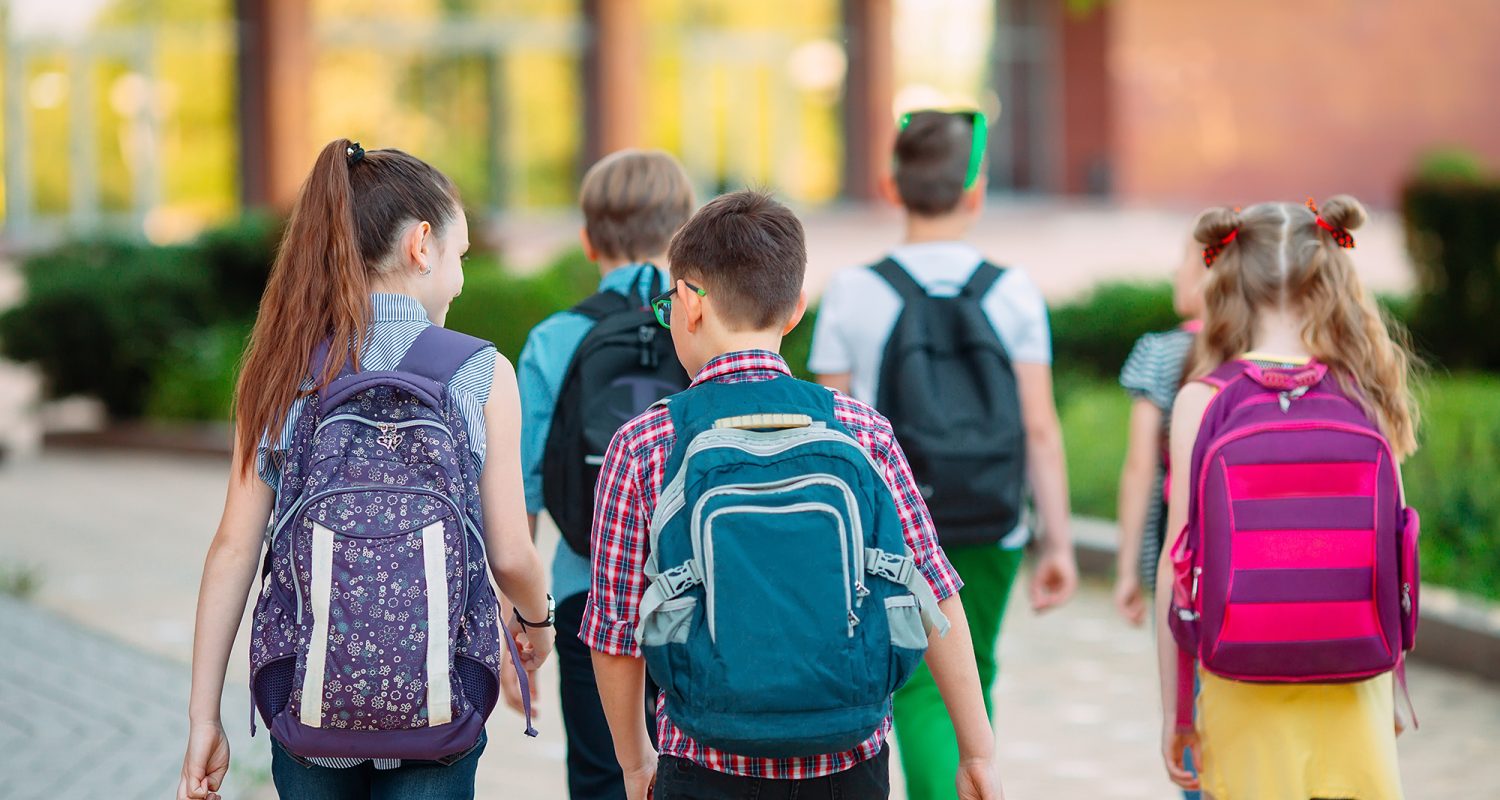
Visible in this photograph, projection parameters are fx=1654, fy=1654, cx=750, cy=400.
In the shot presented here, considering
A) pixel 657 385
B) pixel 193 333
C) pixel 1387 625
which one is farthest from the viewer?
pixel 193 333

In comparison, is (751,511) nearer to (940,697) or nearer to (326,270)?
(326,270)

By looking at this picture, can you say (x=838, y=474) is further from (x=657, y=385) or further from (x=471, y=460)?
(x=657, y=385)

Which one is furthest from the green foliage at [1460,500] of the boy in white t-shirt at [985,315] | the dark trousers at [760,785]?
the dark trousers at [760,785]

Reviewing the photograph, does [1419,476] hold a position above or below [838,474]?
below

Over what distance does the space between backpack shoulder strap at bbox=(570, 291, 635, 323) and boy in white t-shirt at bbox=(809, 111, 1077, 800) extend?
1.78 feet

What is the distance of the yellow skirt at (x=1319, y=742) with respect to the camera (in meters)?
3.18

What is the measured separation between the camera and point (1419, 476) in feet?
25.9

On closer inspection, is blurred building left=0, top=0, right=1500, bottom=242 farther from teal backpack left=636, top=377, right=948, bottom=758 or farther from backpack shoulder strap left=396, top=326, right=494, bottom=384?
teal backpack left=636, top=377, right=948, bottom=758

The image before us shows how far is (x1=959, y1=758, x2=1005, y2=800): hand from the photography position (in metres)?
2.61

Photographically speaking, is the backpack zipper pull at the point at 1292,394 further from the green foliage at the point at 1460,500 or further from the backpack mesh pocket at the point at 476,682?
the green foliage at the point at 1460,500

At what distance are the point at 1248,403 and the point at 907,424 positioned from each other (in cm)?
93

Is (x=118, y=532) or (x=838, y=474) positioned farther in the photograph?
(x=118, y=532)

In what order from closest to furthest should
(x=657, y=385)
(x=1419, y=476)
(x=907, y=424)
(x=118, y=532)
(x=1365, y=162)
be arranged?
(x=657, y=385)
(x=907, y=424)
(x=1419, y=476)
(x=118, y=532)
(x=1365, y=162)

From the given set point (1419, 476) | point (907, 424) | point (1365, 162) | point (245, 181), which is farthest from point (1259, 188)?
point (907, 424)
